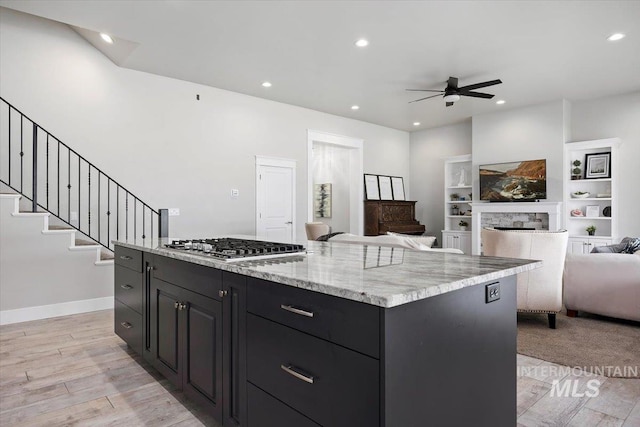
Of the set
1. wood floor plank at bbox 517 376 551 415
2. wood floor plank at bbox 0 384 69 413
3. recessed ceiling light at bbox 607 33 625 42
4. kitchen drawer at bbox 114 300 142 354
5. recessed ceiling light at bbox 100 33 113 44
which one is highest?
recessed ceiling light at bbox 100 33 113 44

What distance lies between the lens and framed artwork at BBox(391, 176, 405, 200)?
9.23 metres

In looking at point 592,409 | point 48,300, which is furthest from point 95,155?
point 592,409

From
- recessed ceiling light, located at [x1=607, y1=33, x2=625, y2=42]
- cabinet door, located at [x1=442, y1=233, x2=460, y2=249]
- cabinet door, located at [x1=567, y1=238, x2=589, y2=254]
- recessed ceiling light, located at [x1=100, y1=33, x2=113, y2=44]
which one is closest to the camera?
recessed ceiling light, located at [x1=607, y1=33, x2=625, y2=42]

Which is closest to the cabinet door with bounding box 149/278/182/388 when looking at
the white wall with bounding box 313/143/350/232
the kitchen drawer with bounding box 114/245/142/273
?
the kitchen drawer with bounding box 114/245/142/273

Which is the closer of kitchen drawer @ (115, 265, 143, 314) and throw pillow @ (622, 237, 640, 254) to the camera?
kitchen drawer @ (115, 265, 143, 314)

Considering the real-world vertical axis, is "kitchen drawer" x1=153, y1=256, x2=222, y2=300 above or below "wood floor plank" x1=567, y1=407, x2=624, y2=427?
above

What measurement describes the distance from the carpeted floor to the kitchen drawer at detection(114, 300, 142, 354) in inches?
117

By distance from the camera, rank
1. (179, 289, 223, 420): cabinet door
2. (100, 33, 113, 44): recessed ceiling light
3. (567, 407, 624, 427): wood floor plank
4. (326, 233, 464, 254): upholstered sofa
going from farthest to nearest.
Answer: (100, 33, 113, 44): recessed ceiling light
(326, 233, 464, 254): upholstered sofa
(567, 407, 624, 427): wood floor plank
(179, 289, 223, 420): cabinet door

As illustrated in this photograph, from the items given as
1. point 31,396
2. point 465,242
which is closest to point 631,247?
point 465,242

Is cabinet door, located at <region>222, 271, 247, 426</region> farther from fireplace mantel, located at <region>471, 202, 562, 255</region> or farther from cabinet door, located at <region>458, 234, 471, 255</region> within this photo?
cabinet door, located at <region>458, 234, 471, 255</region>

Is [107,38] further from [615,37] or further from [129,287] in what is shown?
[615,37]

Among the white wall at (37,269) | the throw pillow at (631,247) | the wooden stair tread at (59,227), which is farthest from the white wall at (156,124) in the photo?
the throw pillow at (631,247)

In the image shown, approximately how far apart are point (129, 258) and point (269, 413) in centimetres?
197

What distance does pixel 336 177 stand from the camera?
898 centimetres
